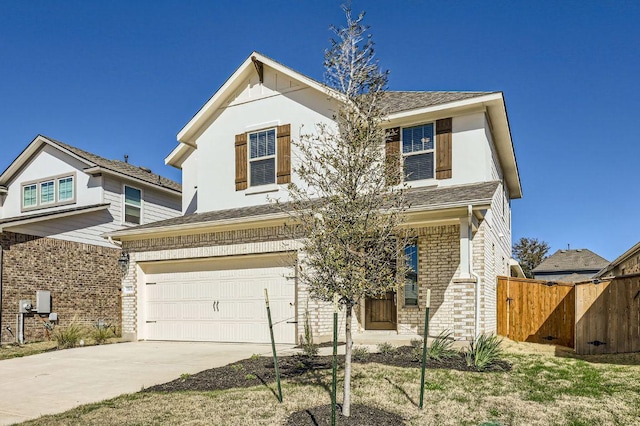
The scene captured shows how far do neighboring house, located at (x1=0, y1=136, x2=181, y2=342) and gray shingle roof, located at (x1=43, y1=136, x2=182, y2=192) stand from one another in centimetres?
7

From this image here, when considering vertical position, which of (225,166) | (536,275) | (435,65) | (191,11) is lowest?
(536,275)

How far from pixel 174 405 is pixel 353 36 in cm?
560

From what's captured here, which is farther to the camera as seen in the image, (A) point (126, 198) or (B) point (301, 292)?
(A) point (126, 198)

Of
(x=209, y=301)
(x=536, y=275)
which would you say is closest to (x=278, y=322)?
(x=209, y=301)

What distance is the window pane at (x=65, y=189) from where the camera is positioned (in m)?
19.3

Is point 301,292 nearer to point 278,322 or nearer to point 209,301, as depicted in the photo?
point 278,322

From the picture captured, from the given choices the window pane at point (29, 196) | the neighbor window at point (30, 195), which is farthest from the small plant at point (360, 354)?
the window pane at point (29, 196)

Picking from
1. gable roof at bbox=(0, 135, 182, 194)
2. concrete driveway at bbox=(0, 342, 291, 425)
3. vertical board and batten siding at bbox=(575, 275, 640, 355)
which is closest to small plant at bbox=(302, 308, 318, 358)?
concrete driveway at bbox=(0, 342, 291, 425)

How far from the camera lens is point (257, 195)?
1509 cm

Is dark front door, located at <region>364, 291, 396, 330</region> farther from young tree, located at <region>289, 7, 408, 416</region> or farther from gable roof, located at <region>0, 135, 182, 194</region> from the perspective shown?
gable roof, located at <region>0, 135, 182, 194</region>

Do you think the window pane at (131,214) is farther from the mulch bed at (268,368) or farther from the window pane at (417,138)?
the window pane at (417,138)

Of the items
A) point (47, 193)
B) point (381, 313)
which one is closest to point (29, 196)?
point (47, 193)

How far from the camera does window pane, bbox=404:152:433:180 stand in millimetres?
13297

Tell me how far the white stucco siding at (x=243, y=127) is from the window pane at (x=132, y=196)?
4.75 meters
